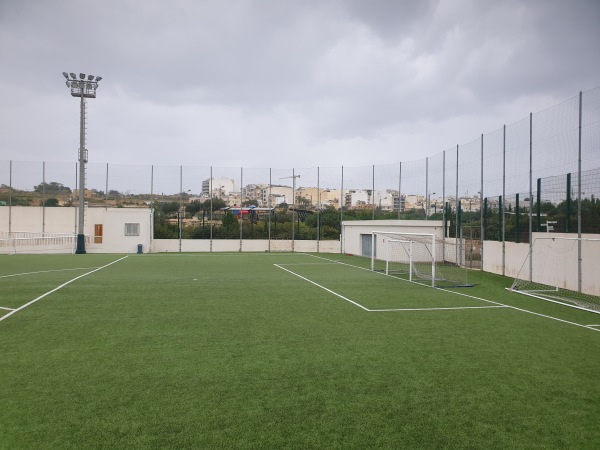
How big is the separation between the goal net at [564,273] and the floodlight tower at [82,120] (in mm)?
26367

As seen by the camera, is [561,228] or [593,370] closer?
[593,370]

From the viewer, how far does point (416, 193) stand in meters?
29.3

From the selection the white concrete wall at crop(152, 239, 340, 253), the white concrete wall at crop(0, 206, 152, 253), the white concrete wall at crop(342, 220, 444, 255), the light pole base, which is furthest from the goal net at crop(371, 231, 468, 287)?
the light pole base

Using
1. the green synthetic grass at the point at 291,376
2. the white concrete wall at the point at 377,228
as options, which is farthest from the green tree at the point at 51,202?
the green synthetic grass at the point at 291,376

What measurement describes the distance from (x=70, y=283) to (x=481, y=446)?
13.4 m

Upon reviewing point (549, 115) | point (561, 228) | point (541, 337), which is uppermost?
point (549, 115)

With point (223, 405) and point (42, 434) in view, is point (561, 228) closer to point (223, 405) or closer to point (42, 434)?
point (223, 405)

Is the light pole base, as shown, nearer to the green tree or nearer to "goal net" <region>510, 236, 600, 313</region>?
the green tree

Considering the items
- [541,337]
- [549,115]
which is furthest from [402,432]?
[549,115]

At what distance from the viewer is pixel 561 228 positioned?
1497cm

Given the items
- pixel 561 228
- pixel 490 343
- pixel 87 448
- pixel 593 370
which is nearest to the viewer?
pixel 87 448

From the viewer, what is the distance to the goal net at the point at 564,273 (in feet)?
42.2

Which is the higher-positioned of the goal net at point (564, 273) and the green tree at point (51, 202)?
the green tree at point (51, 202)

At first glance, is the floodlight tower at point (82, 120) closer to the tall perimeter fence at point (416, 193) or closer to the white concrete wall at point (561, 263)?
the tall perimeter fence at point (416, 193)
